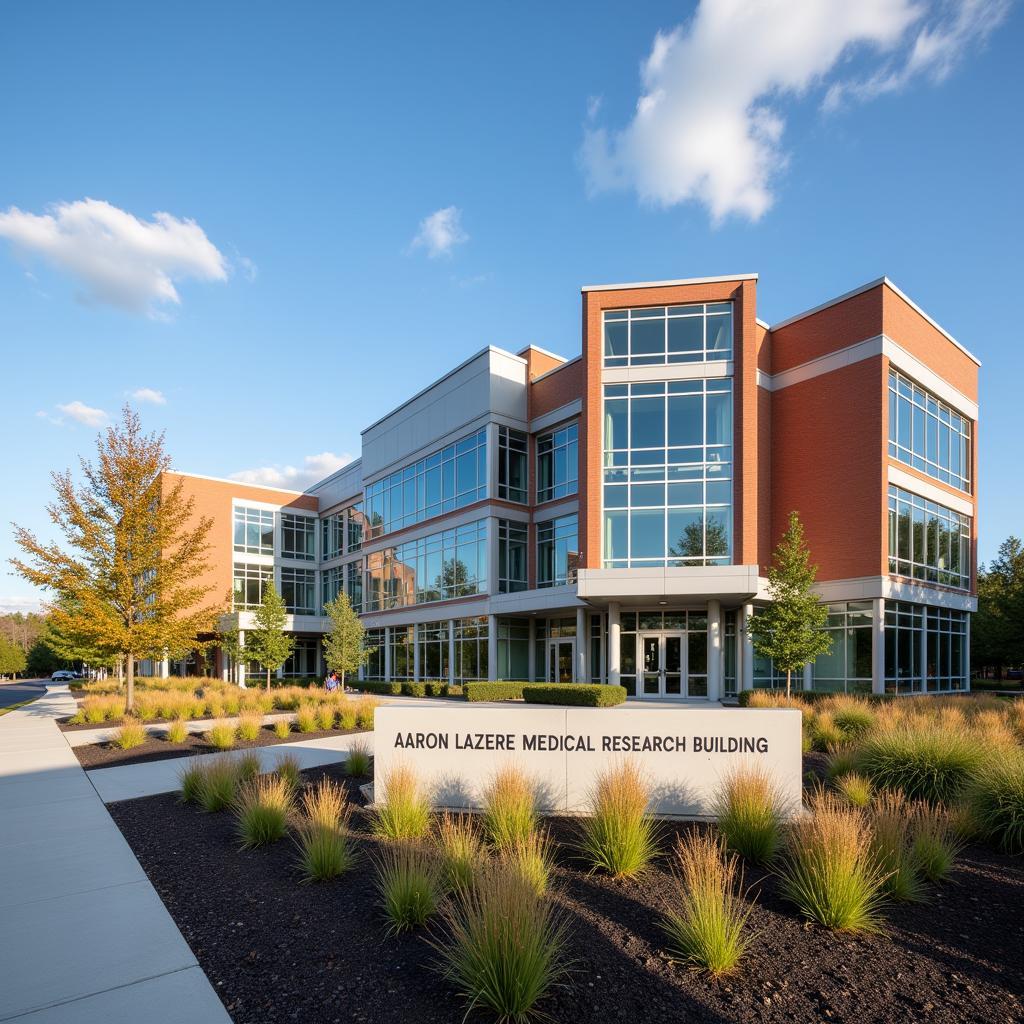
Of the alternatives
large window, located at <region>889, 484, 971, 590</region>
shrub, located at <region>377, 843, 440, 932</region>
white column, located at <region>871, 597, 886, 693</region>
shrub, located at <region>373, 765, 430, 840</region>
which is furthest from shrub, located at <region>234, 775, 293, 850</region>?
large window, located at <region>889, 484, 971, 590</region>

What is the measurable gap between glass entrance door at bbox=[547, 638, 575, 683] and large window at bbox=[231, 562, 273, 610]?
25.1m

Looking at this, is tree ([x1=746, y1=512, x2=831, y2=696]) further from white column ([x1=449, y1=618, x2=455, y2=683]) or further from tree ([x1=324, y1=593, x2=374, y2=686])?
tree ([x1=324, y1=593, x2=374, y2=686])

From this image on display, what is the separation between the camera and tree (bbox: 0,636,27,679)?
8819cm

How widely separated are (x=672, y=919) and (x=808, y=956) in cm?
84

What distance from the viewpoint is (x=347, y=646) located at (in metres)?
36.2

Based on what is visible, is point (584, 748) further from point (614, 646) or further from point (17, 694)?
point (17, 694)

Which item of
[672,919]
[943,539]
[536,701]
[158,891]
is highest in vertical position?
Result: [943,539]

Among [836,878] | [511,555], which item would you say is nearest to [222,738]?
[836,878]

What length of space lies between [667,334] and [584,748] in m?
22.0

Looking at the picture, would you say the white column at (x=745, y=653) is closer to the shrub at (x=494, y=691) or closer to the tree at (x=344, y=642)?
the shrub at (x=494, y=691)

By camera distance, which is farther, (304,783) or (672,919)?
(304,783)

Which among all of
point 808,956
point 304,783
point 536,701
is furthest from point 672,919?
point 536,701

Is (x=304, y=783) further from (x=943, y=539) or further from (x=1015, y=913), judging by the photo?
(x=943, y=539)

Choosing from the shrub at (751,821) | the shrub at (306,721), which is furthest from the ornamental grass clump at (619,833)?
the shrub at (306,721)
